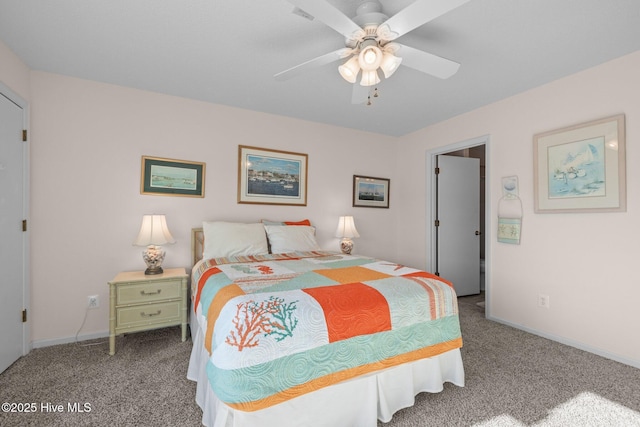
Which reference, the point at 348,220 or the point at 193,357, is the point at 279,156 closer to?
the point at 348,220

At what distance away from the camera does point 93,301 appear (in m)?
2.74

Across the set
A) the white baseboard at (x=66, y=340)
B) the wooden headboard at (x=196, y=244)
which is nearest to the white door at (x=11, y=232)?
the white baseboard at (x=66, y=340)

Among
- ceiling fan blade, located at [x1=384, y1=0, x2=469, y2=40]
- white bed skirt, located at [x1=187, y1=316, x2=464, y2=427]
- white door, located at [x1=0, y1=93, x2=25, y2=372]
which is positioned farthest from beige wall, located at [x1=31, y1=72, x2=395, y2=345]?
ceiling fan blade, located at [x1=384, y1=0, x2=469, y2=40]

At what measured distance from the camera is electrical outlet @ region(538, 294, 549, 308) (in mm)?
2818

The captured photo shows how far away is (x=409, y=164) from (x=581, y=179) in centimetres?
213

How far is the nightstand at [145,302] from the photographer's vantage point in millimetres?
2379

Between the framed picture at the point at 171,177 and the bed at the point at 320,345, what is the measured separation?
1350 mm

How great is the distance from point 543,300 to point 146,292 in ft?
12.2

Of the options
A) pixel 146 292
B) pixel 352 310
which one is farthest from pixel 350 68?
pixel 146 292

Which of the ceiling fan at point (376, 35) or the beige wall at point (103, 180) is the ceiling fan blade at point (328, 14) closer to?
the ceiling fan at point (376, 35)

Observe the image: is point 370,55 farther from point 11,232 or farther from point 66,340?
point 66,340

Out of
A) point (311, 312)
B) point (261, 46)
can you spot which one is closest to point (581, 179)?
point (311, 312)

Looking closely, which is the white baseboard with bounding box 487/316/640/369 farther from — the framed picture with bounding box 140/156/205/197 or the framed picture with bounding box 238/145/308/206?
the framed picture with bounding box 140/156/205/197

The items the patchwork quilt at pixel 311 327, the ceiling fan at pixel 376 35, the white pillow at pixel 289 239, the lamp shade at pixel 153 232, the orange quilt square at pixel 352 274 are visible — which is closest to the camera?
the patchwork quilt at pixel 311 327
